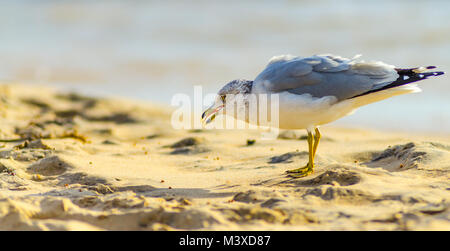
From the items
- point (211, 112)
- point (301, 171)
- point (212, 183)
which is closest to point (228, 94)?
point (211, 112)

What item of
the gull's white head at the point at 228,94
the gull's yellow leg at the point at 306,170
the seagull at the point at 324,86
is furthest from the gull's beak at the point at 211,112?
the gull's yellow leg at the point at 306,170

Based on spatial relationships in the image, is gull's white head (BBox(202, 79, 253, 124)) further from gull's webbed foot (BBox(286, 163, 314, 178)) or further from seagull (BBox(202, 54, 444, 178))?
gull's webbed foot (BBox(286, 163, 314, 178))

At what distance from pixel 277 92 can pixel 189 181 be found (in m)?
1.27

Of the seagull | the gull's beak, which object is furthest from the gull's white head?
the seagull

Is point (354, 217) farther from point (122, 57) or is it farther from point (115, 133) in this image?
point (122, 57)

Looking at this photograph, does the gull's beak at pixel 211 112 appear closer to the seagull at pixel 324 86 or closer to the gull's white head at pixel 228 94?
the gull's white head at pixel 228 94

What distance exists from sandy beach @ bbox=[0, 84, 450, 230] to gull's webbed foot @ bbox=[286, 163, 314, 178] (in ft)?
0.30

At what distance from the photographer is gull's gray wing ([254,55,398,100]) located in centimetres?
537

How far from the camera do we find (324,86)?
17.6ft

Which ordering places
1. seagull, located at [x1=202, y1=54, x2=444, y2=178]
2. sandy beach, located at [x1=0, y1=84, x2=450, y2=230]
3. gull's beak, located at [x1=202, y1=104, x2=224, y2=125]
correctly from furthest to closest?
1. gull's beak, located at [x1=202, y1=104, x2=224, y2=125]
2. seagull, located at [x1=202, y1=54, x2=444, y2=178]
3. sandy beach, located at [x1=0, y1=84, x2=450, y2=230]

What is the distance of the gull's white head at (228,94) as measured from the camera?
5.75 metres

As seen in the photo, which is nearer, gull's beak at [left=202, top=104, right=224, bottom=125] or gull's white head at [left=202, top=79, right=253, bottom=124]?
gull's white head at [left=202, top=79, right=253, bottom=124]

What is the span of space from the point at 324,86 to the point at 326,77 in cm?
12

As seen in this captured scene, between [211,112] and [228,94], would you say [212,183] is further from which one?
[228,94]
